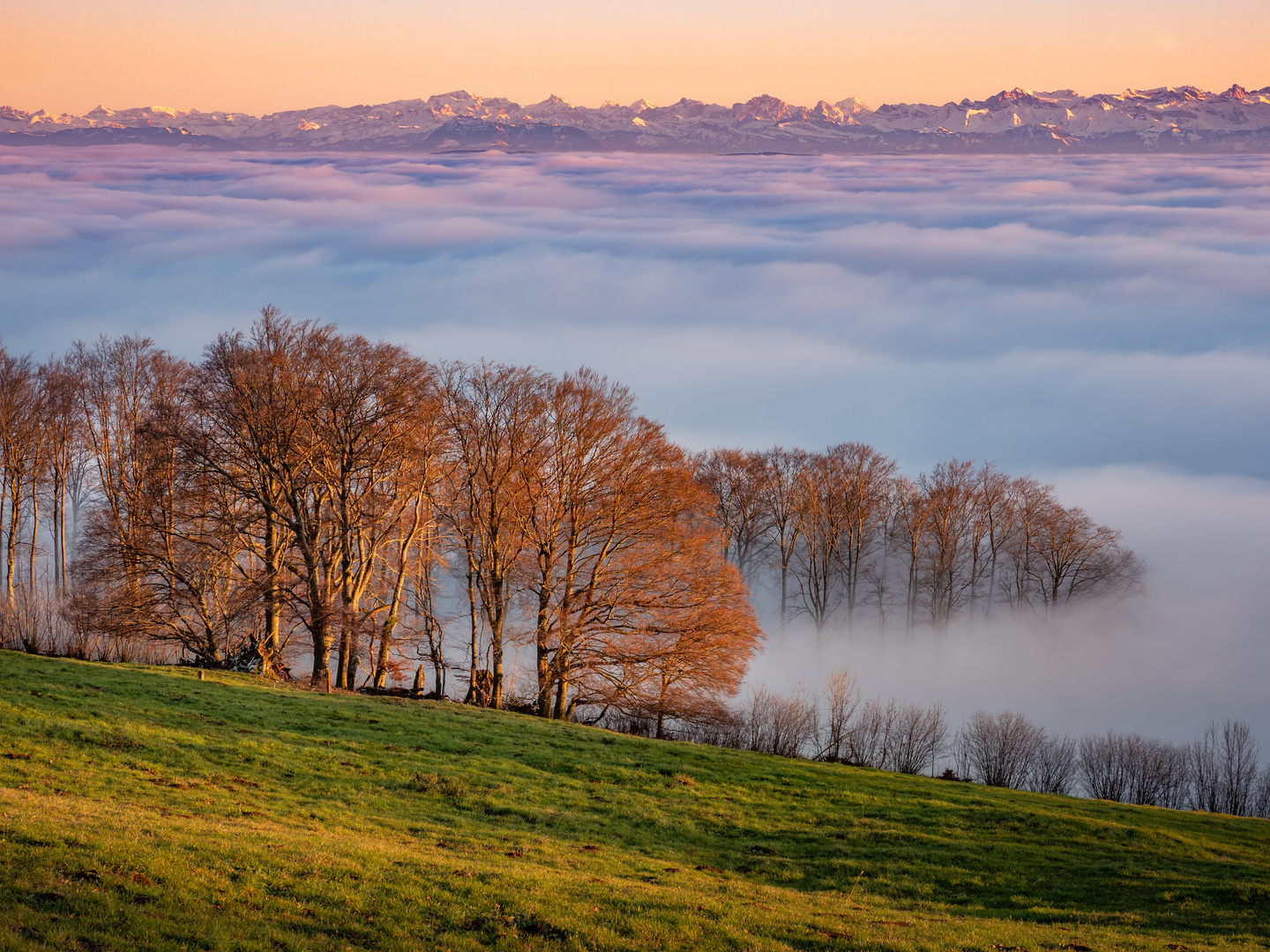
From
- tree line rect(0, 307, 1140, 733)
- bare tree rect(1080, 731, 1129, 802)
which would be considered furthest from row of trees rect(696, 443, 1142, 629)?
tree line rect(0, 307, 1140, 733)

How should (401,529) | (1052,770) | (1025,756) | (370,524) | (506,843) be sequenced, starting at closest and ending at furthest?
(506,843)
(370,524)
(401,529)
(1025,756)
(1052,770)

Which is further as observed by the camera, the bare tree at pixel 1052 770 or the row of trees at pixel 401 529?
the bare tree at pixel 1052 770

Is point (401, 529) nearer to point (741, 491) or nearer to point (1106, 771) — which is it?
point (741, 491)

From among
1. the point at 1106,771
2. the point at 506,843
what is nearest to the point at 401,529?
the point at 506,843

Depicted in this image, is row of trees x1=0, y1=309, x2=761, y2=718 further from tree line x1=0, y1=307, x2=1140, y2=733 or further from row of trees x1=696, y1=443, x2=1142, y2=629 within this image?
row of trees x1=696, y1=443, x2=1142, y2=629

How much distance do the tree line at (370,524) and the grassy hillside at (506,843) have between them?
31.1ft

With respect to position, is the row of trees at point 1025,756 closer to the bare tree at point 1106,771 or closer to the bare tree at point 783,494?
the bare tree at point 1106,771

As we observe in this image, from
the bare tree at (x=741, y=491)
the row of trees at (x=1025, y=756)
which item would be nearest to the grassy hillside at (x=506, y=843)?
the row of trees at (x=1025, y=756)

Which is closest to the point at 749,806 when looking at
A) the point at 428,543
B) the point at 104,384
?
the point at 428,543

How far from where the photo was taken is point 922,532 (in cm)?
8406

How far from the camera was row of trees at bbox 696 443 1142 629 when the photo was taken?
269 ft

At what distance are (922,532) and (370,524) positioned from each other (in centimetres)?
5828

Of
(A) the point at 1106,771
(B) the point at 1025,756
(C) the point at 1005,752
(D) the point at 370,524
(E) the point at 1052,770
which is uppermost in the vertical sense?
(D) the point at 370,524

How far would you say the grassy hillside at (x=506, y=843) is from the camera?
41.9 ft
